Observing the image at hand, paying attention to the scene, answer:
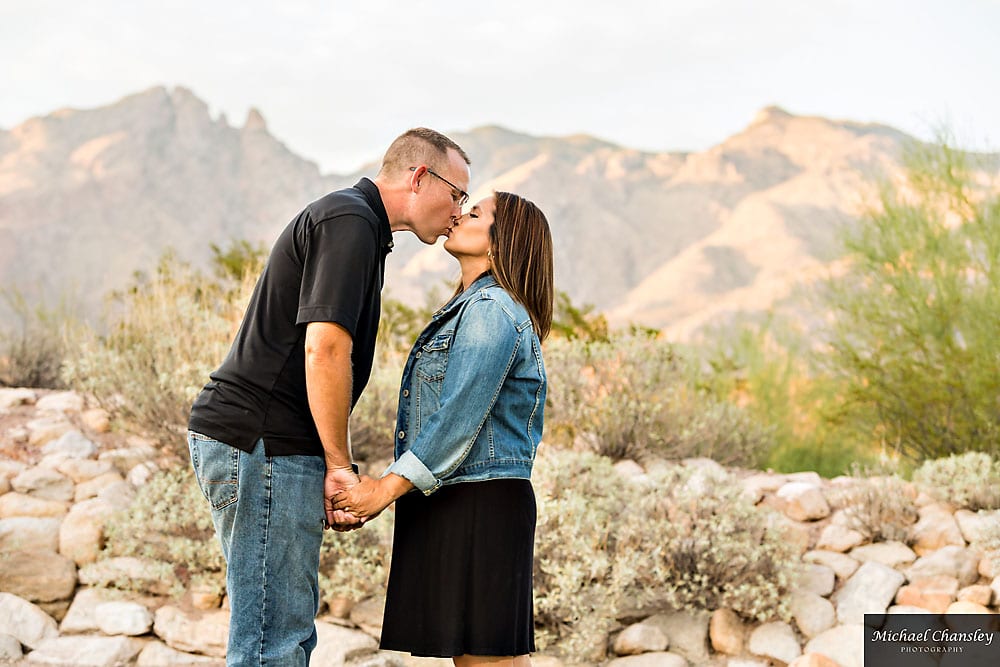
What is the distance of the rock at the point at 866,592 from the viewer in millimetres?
4676

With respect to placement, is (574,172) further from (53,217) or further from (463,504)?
(463,504)

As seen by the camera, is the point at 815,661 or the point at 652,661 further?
the point at 652,661

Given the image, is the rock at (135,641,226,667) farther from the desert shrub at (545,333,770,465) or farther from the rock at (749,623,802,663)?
the desert shrub at (545,333,770,465)

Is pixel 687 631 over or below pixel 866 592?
below

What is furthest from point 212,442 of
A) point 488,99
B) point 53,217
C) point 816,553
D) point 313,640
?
point 488,99

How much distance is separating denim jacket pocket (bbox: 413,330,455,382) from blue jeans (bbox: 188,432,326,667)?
1.32ft

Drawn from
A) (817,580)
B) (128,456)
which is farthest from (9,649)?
(817,580)

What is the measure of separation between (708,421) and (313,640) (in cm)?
496

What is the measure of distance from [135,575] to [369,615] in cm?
127

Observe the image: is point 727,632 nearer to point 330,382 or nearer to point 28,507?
point 330,382

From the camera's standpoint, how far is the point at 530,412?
2.54m

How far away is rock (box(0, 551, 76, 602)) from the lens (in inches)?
192

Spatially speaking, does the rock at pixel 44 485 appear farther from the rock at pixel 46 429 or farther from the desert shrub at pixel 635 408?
the desert shrub at pixel 635 408

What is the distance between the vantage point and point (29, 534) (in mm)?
5078
